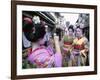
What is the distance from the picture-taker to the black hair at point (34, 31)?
1.89 meters

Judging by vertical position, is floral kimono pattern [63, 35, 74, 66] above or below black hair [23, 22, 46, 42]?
below

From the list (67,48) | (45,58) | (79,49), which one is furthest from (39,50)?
(79,49)

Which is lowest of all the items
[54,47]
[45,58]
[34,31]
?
[45,58]

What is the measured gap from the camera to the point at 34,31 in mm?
1913

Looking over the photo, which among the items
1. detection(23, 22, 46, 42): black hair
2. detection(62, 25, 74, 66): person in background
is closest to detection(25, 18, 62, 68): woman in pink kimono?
detection(23, 22, 46, 42): black hair

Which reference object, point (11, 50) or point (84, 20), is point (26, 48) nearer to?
point (11, 50)

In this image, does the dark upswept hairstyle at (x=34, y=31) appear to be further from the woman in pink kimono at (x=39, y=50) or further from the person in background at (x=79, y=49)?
the person in background at (x=79, y=49)

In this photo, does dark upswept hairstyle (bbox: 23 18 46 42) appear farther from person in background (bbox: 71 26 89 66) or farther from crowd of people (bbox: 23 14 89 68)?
person in background (bbox: 71 26 89 66)

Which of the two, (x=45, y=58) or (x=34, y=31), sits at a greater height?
(x=34, y=31)

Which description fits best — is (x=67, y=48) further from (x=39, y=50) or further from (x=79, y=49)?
(x=39, y=50)

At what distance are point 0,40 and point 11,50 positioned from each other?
13 centimetres

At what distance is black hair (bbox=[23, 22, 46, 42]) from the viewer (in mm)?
1888

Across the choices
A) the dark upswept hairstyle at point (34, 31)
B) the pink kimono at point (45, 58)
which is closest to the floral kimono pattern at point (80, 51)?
the pink kimono at point (45, 58)

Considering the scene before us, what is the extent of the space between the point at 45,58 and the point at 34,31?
0.27 metres
